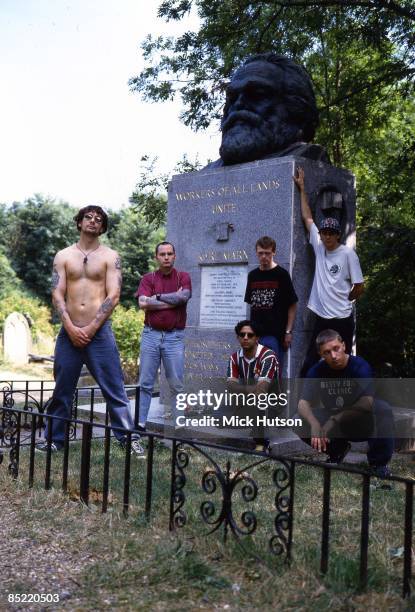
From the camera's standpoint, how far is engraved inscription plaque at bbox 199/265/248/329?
622cm

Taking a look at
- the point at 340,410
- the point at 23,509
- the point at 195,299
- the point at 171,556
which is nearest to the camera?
the point at 171,556

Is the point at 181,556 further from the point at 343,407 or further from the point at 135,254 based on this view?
the point at 135,254

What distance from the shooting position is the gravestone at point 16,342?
17.1 m

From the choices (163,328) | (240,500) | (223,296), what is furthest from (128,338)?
(240,500)

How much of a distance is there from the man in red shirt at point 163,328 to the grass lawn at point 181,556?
1.71 meters

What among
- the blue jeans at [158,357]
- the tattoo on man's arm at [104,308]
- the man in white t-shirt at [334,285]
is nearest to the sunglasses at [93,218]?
the tattoo on man's arm at [104,308]

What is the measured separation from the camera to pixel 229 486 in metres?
2.96

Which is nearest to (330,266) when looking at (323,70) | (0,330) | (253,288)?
(253,288)

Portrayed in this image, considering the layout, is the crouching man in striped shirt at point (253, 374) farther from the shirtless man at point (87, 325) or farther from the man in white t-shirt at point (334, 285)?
the shirtless man at point (87, 325)

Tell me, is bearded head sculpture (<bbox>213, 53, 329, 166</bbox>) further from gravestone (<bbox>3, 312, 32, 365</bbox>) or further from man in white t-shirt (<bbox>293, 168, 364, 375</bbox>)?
gravestone (<bbox>3, 312, 32, 365</bbox>)

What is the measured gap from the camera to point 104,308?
5.11 meters

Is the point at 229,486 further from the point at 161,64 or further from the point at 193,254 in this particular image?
the point at 161,64

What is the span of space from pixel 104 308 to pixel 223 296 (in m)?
1.59

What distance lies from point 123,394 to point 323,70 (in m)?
12.1
